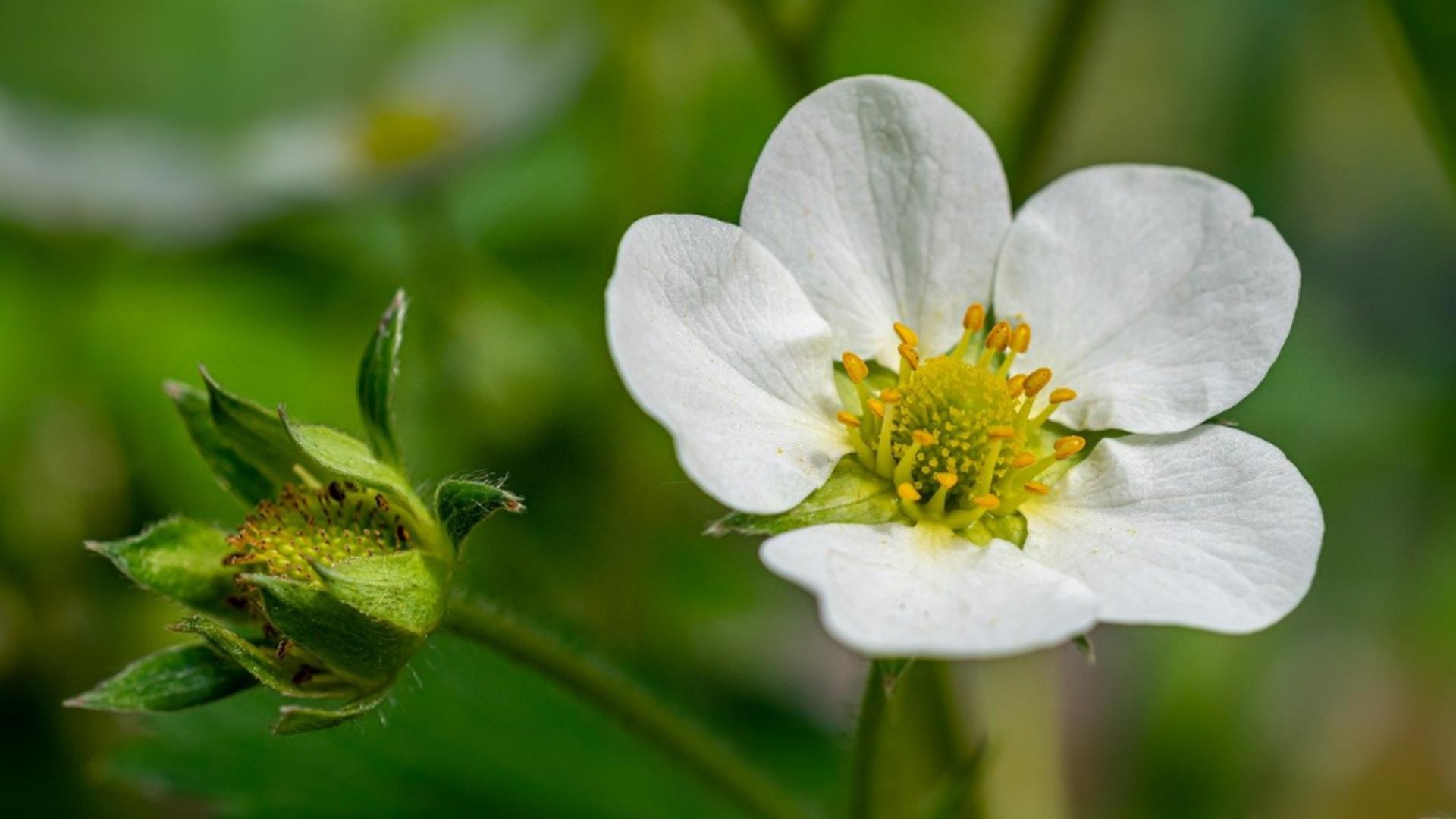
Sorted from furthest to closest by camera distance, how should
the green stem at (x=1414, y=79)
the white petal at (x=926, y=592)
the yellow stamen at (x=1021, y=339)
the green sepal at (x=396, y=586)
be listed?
the green stem at (x=1414, y=79), the yellow stamen at (x=1021, y=339), the green sepal at (x=396, y=586), the white petal at (x=926, y=592)

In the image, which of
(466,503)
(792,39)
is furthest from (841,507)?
(792,39)

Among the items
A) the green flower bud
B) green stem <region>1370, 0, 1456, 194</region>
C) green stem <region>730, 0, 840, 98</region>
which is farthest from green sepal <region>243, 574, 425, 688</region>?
green stem <region>1370, 0, 1456, 194</region>

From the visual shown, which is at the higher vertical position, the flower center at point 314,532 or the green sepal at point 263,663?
the flower center at point 314,532

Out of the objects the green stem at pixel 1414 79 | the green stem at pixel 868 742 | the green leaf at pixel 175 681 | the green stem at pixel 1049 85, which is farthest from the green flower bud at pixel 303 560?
the green stem at pixel 1414 79

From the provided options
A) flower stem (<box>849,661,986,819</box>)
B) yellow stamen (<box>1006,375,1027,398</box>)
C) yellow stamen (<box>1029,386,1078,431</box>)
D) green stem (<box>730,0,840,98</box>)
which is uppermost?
green stem (<box>730,0,840,98</box>)

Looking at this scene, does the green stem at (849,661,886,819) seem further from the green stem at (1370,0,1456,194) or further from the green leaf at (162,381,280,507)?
the green stem at (1370,0,1456,194)

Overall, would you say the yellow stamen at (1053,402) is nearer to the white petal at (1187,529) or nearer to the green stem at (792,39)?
the white petal at (1187,529)
